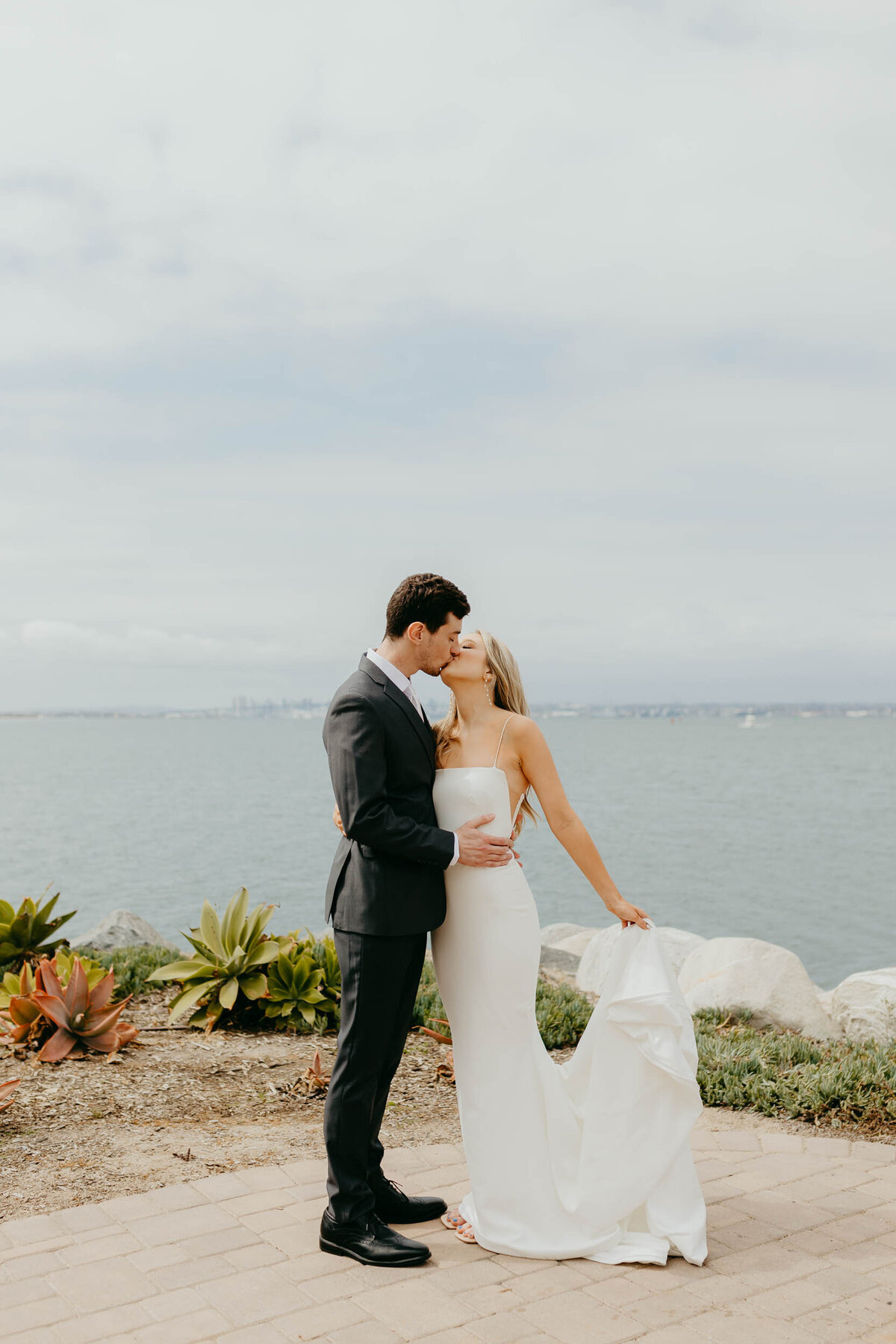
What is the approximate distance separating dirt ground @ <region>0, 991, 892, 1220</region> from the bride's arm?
1.77 m

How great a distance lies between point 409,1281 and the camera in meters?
3.71

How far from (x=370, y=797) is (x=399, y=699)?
0.42 meters

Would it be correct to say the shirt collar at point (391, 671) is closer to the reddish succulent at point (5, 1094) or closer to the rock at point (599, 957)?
the reddish succulent at point (5, 1094)

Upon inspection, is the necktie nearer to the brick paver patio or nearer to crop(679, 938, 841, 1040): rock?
the brick paver patio

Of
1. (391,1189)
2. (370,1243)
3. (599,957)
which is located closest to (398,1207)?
(391,1189)

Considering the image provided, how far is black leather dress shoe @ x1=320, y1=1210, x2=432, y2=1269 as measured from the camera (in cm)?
381

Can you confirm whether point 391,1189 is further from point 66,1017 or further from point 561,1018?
point 561,1018

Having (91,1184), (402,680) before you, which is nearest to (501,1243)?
(91,1184)

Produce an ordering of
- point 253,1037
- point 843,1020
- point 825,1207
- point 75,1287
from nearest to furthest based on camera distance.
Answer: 1. point 75,1287
2. point 825,1207
3. point 253,1037
4. point 843,1020

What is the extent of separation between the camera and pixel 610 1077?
4.13 meters

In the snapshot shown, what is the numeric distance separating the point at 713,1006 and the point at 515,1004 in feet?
15.4

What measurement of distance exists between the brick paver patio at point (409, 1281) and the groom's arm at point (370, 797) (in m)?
1.43

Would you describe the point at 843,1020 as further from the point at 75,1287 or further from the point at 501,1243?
the point at 75,1287

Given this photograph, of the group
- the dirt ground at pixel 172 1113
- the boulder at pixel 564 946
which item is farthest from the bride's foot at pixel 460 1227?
the boulder at pixel 564 946
